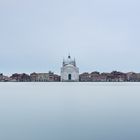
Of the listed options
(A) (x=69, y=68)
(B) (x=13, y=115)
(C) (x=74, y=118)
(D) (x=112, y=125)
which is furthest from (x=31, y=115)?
(A) (x=69, y=68)

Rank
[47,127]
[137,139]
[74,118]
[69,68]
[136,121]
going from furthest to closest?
1. [69,68]
2. [74,118]
3. [136,121]
4. [47,127]
5. [137,139]

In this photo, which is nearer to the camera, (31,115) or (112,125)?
(112,125)

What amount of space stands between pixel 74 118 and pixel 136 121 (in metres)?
4.17

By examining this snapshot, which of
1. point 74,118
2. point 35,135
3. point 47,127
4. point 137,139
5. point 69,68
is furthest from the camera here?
point 69,68

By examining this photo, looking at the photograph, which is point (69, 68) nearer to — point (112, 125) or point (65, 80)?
point (65, 80)

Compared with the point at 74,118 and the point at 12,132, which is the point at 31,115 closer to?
the point at 74,118

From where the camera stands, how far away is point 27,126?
20.4 meters

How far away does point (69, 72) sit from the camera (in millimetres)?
191750

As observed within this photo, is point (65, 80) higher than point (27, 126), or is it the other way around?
point (65, 80)

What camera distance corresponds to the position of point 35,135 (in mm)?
17703

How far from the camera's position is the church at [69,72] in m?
191

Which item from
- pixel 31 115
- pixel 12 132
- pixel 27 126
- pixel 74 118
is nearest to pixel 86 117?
pixel 74 118

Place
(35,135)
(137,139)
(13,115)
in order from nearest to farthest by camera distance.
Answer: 1. (137,139)
2. (35,135)
3. (13,115)

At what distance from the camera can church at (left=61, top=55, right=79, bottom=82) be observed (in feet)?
627
